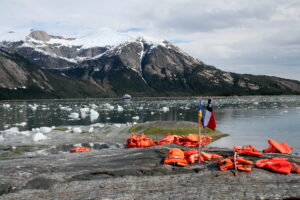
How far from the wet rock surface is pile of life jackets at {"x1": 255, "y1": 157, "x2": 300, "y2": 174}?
336mm

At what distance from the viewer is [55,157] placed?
21.6 metres

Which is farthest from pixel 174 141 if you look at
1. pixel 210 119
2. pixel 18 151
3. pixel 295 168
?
pixel 18 151

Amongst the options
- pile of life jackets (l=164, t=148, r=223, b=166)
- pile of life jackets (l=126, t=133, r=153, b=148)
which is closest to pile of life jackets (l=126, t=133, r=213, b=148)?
pile of life jackets (l=126, t=133, r=153, b=148)

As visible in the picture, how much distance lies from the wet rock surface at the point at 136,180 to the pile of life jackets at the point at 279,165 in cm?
34

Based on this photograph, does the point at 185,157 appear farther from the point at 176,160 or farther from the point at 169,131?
the point at 169,131

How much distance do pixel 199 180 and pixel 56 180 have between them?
6.92 m

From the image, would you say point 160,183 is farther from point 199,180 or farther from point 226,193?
point 226,193

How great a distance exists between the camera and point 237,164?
16.4 meters

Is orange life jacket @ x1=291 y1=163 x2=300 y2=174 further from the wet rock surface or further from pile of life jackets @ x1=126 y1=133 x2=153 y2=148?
pile of life jackets @ x1=126 y1=133 x2=153 y2=148

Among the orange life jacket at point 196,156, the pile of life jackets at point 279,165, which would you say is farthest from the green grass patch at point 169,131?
the pile of life jackets at point 279,165

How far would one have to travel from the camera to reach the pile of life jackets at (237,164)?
15859mm

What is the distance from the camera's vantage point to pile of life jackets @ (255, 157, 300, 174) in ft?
51.6

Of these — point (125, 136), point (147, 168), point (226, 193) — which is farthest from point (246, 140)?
point (226, 193)

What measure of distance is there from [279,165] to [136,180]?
22.5 feet
